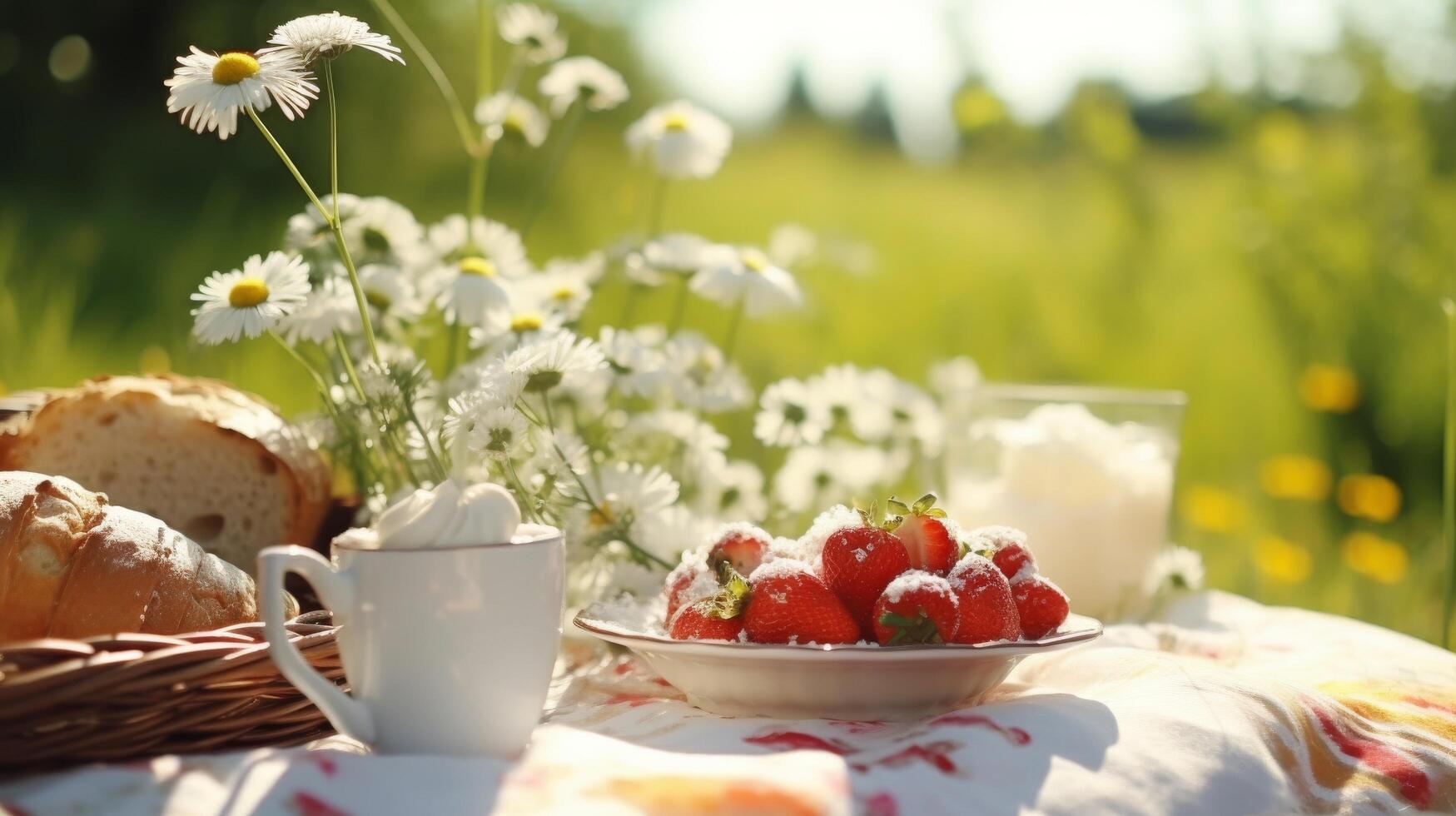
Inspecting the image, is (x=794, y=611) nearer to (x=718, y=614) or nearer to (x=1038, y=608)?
(x=718, y=614)

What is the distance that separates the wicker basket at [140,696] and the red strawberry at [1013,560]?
0.54m

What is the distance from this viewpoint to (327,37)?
101 centimetres

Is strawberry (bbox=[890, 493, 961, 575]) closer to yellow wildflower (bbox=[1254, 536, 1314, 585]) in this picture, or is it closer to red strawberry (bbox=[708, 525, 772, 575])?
red strawberry (bbox=[708, 525, 772, 575])

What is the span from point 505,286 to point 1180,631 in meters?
0.82

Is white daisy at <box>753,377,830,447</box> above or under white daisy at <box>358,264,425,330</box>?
under

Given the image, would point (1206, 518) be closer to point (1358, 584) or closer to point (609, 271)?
point (1358, 584)

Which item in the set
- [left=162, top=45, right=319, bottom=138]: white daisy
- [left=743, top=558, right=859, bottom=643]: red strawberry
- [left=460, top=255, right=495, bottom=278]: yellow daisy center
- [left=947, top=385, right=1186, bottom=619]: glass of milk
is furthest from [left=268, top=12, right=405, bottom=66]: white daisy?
[left=947, top=385, right=1186, bottom=619]: glass of milk

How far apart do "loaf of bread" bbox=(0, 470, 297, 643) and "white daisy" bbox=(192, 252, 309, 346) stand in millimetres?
180

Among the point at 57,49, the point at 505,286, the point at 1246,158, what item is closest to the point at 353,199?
the point at 505,286

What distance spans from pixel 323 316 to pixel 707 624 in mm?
544

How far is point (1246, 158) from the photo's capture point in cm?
310

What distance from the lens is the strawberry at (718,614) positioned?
0.96 m

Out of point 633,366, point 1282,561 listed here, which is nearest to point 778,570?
point 633,366

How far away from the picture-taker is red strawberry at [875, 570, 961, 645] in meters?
0.92
